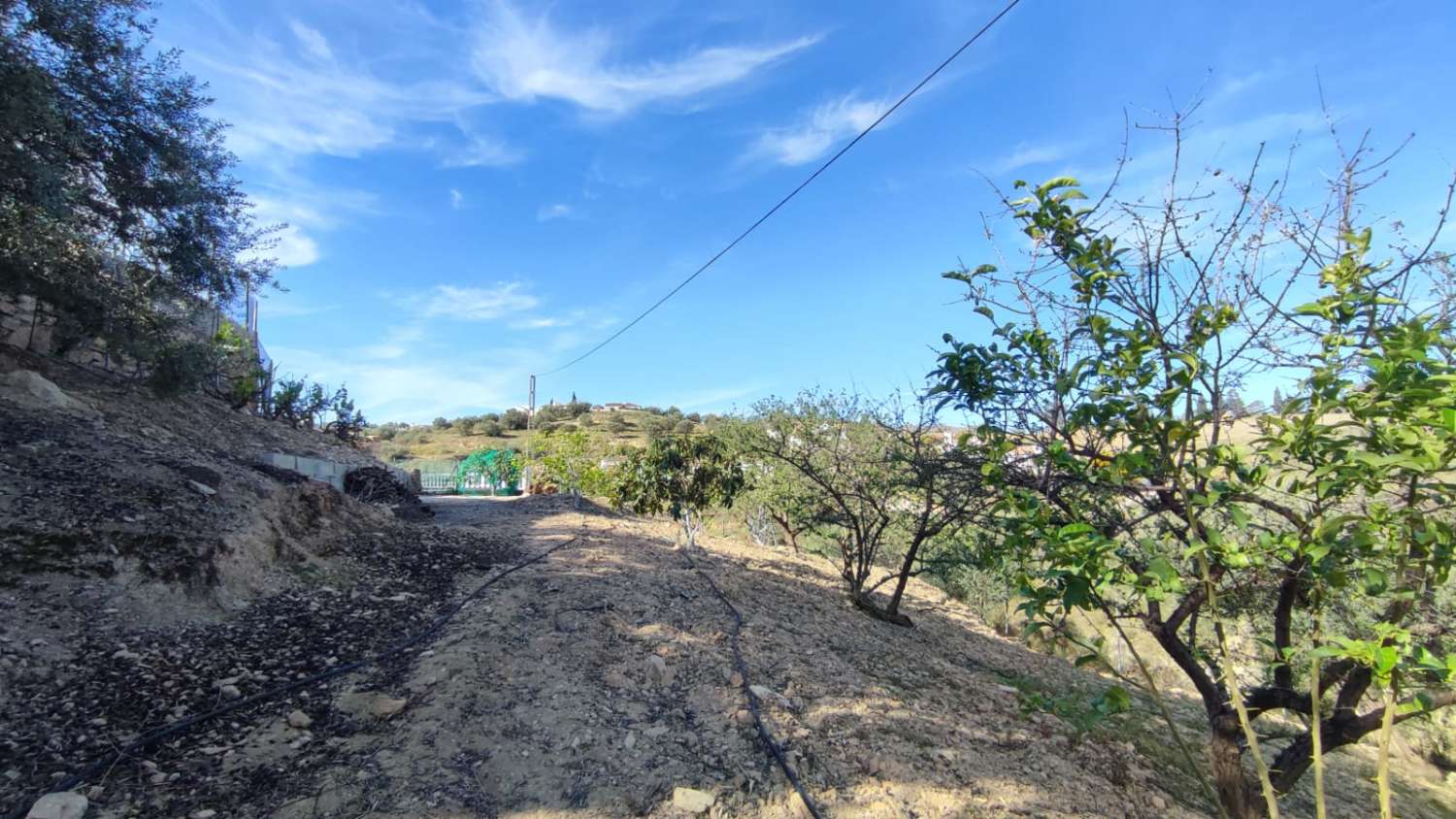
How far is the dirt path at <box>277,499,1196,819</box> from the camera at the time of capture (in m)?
2.78

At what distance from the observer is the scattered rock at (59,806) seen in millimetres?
2164

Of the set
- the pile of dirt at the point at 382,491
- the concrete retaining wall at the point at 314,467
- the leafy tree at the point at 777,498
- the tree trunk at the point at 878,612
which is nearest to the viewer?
the tree trunk at the point at 878,612

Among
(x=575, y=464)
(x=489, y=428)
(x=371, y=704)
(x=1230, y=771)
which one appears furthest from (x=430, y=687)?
(x=489, y=428)

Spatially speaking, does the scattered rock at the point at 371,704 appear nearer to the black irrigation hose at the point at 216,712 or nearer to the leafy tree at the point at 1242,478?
the black irrigation hose at the point at 216,712

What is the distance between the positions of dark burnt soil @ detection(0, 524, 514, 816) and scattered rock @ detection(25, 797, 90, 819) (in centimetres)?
6

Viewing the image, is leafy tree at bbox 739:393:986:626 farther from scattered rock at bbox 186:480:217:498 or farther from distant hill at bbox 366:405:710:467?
distant hill at bbox 366:405:710:467

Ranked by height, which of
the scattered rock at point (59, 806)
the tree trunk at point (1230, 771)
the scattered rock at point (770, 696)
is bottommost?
the tree trunk at point (1230, 771)

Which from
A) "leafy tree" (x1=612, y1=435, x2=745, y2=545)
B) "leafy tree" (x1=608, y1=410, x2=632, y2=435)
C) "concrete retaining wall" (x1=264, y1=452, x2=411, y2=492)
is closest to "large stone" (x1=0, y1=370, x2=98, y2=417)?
"concrete retaining wall" (x1=264, y1=452, x2=411, y2=492)

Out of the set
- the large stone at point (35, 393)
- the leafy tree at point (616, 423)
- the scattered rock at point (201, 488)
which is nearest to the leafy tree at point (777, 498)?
the scattered rock at point (201, 488)

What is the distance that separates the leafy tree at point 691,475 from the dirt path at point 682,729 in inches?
199

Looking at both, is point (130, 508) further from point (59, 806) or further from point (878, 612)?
point (878, 612)

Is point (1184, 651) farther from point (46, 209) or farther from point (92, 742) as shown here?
point (46, 209)

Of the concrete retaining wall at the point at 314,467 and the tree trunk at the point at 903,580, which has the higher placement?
the concrete retaining wall at the point at 314,467

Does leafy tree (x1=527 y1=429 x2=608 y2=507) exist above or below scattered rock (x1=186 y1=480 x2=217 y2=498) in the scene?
above
